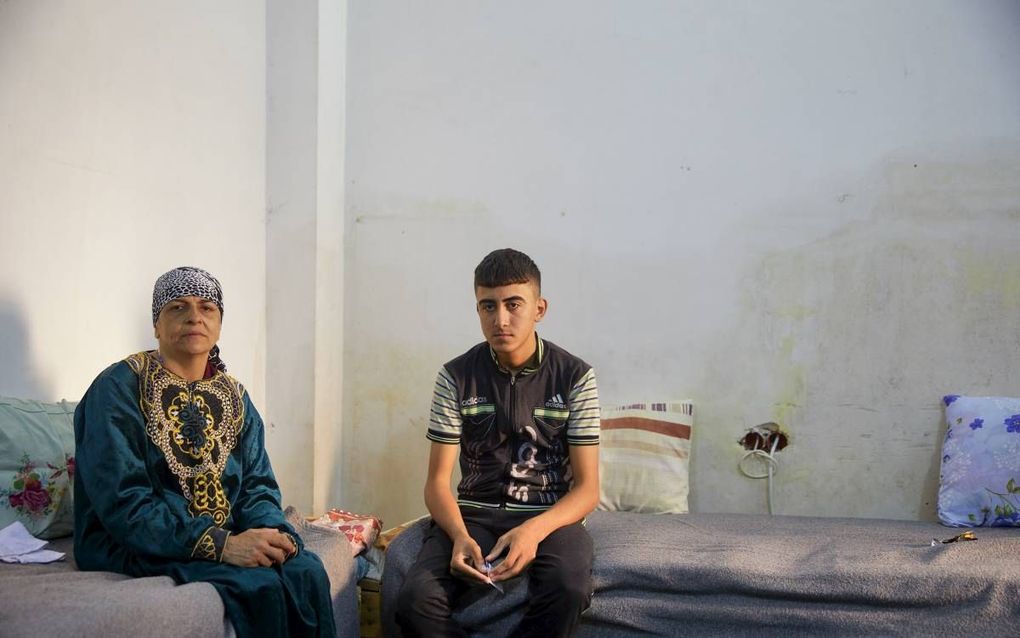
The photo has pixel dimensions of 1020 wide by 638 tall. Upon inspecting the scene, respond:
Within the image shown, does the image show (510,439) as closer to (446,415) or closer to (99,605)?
(446,415)

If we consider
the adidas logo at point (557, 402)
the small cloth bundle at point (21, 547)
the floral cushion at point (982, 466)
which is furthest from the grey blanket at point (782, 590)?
the small cloth bundle at point (21, 547)

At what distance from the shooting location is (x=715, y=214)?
4055 mm

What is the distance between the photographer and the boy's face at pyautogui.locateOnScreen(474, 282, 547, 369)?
3.16 meters

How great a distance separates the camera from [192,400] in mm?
2848

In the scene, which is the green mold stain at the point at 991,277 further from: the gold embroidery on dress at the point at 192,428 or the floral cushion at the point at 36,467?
the floral cushion at the point at 36,467

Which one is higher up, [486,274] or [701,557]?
[486,274]

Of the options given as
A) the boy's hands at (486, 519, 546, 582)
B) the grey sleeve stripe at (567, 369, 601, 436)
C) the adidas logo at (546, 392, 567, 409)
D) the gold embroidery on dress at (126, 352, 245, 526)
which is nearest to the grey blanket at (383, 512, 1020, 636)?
the boy's hands at (486, 519, 546, 582)

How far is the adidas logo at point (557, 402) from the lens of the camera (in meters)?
3.23

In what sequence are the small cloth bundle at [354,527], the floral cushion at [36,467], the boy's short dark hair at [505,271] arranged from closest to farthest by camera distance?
1. the floral cushion at [36,467]
2. the boy's short dark hair at [505,271]
3. the small cloth bundle at [354,527]

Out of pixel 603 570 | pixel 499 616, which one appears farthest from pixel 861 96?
pixel 499 616

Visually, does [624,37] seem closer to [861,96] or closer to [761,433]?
[861,96]

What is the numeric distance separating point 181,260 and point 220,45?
0.88m

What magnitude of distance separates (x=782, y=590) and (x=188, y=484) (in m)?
1.78

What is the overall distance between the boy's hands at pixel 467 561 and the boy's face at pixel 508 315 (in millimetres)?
634
